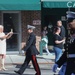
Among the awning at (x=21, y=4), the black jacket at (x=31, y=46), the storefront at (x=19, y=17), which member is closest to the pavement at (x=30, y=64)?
the storefront at (x=19, y=17)

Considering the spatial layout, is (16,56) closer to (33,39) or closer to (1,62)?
(1,62)

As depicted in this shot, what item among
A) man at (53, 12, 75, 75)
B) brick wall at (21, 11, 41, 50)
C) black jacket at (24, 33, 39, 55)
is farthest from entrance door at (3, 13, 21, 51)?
man at (53, 12, 75, 75)

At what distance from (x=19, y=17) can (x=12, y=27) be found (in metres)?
0.74

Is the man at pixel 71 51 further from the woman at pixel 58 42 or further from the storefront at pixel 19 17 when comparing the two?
the storefront at pixel 19 17

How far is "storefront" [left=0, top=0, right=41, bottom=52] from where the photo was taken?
1822 cm

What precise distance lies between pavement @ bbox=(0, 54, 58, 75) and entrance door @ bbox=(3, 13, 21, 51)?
0.68 metres

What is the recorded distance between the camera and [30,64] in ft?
51.9

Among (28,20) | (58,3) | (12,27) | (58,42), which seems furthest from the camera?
(12,27)

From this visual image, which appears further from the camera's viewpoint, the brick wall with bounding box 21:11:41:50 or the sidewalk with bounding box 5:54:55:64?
the brick wall with bounding box 21:11:41:50

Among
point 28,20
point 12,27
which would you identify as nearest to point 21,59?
point 28,20

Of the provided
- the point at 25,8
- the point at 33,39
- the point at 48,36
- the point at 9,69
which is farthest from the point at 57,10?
the point at 33,39

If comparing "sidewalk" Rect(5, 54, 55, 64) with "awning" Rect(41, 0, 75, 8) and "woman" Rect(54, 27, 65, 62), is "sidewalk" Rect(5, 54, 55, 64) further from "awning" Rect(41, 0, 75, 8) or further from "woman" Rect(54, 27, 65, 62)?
"woman" Rect(54, 27, 65, 62)

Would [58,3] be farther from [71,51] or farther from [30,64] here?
[71,51]

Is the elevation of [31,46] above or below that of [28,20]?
→ below
